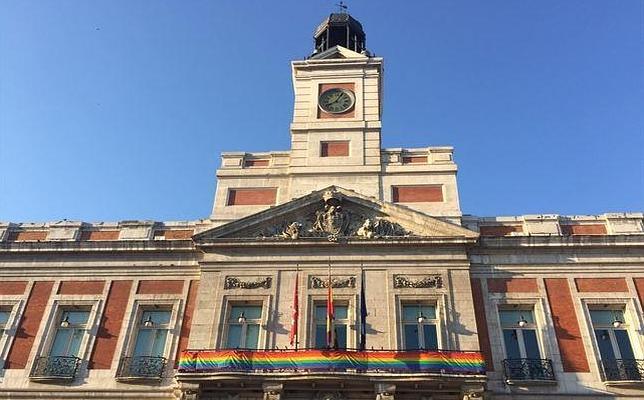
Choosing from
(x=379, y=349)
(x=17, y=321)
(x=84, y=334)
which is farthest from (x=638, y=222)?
(x=17, y=321)

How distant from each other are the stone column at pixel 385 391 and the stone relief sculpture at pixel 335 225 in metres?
5.00

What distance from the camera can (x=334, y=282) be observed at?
19578 mm

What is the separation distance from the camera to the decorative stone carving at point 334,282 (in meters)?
19.5

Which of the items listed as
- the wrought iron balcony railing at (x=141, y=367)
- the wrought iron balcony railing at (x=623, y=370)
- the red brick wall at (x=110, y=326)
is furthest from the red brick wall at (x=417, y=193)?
the red brick wall at (x=110, y=326)

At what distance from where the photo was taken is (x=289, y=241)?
2030 cm

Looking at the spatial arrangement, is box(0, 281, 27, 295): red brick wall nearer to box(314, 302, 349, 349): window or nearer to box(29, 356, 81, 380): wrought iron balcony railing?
box(29, 356, 81, 380): wrought iron balcony railing

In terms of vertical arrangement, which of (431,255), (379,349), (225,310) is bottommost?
(379,349)

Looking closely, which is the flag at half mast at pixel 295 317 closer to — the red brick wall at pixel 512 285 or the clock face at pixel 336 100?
the red brick wall at pixel 512 285

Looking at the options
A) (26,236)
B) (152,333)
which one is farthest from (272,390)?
(26,236)

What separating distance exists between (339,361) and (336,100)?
11.8m

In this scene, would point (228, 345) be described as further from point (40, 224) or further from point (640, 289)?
point (640, 289)

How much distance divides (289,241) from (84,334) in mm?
6870

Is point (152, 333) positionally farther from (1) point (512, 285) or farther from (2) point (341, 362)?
(1) point (512, 285)

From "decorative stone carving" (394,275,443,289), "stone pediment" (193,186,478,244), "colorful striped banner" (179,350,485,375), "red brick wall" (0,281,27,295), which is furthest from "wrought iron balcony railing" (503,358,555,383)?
"red brick wall" (0,281,27,295)
